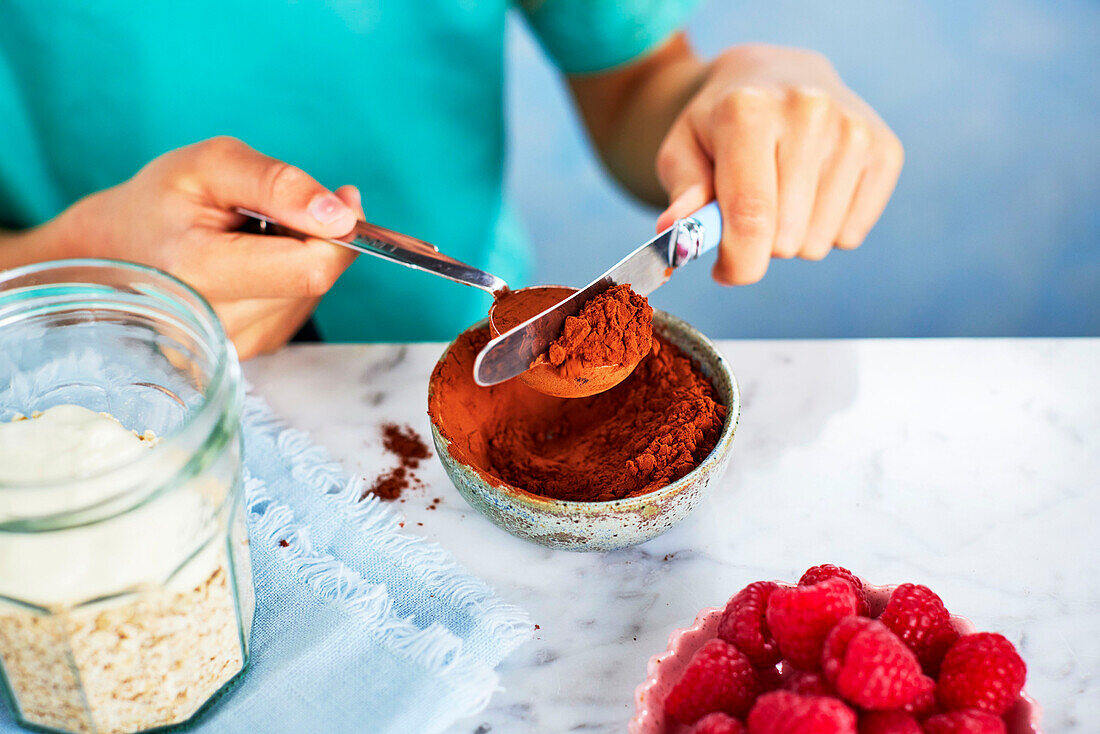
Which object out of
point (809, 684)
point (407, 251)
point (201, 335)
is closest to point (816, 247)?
point (407, 251)

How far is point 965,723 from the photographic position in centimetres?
51

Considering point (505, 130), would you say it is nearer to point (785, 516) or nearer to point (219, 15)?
point (219, 15)

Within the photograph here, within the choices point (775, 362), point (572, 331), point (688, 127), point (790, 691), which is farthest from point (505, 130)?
point (790, 691)

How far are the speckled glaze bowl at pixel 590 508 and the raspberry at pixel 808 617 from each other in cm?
13

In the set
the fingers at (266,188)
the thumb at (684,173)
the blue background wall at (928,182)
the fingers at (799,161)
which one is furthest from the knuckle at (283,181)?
the blue background wall at (928,182)

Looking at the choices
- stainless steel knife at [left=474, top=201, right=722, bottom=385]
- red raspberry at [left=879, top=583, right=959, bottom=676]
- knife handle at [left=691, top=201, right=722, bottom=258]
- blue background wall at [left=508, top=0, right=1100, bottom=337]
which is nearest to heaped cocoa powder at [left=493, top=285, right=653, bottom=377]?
stainless steel knife at [left=474, top=201, right=722, bottom=385]

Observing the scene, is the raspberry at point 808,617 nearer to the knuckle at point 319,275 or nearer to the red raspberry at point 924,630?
the red raspberry at point 924,630

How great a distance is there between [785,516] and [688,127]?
468mm

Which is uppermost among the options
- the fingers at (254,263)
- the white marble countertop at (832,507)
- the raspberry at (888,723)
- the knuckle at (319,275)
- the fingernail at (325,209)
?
the fingernail at (325,209)

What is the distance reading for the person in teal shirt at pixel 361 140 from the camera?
33.4 inches

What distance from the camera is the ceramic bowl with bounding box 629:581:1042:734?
548 mm

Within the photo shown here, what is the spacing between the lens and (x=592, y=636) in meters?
0.71

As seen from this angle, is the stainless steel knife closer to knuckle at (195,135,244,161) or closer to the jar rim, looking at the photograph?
the jar rim

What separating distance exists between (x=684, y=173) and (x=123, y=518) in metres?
0.69
